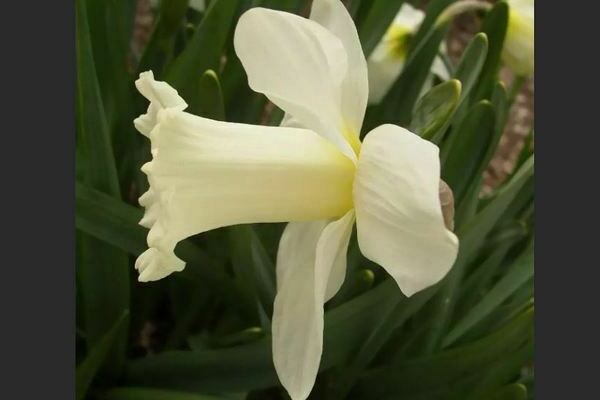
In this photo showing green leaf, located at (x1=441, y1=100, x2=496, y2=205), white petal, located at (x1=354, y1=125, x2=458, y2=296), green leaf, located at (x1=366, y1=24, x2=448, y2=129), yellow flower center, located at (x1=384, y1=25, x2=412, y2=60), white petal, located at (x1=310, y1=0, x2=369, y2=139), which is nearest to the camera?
white petal, located at (x1=354, y1=125, x2=458, y2=296)

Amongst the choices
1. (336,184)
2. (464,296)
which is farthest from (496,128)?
(336,184)

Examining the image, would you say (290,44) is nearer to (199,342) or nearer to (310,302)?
(310,302)

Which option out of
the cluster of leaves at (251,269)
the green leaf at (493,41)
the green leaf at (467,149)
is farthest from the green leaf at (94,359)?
the green leaf at (493,41)

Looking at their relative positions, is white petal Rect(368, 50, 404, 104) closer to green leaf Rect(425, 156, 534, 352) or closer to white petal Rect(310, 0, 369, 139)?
green leaf Rect(425, 156, 534, 352)

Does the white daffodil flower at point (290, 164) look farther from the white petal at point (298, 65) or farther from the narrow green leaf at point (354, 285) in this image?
the narrow green leaf at point (354, 285)

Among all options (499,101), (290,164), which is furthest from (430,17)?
(290,164)

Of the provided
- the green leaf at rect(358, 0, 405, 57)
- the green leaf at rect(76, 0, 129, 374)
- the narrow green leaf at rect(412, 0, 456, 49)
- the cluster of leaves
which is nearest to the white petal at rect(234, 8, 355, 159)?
the cluster of leaves

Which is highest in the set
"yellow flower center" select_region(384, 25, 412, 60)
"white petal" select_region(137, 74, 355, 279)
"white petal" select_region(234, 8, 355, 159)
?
"white petal" select_region(234, 8, 355, 159)

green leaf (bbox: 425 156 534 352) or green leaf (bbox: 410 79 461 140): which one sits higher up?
green leaf (bbox: 410 79 461 140)
